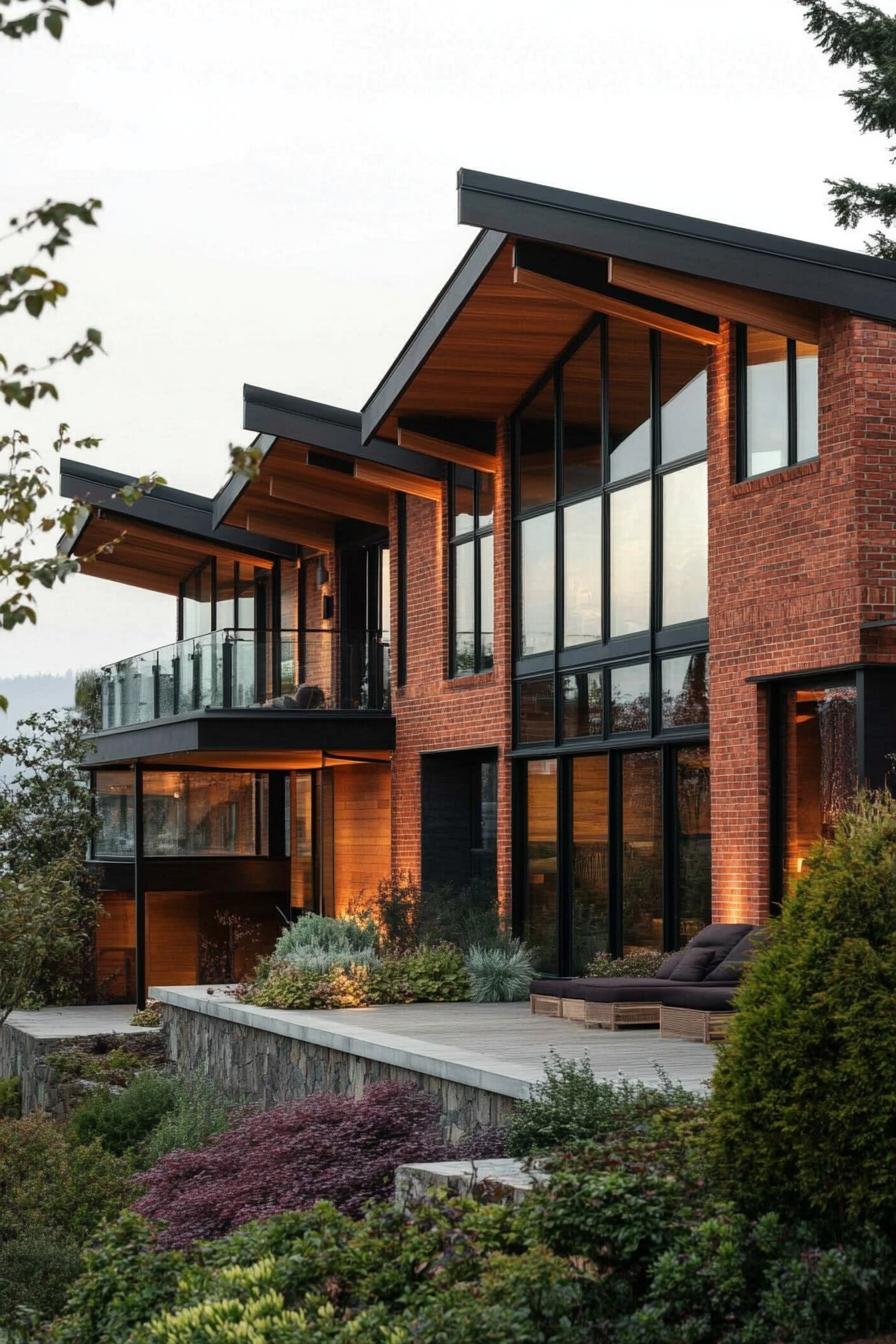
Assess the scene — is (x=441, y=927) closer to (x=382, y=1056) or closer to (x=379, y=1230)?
(x=382, y=1056)

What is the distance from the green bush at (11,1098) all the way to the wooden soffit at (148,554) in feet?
25.2

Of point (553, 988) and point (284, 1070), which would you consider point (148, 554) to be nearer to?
point (553, 988)

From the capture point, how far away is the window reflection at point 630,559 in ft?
58.1

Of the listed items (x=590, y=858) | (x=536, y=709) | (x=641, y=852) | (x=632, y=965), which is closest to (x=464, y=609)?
(x=536, y=709)

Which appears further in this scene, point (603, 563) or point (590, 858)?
point (590, 858)

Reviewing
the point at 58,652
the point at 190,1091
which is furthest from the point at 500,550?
the point at 58,652

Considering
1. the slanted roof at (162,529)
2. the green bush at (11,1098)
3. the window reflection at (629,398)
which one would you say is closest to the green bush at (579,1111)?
the window reflection at (629,398)

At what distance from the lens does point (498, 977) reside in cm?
1830

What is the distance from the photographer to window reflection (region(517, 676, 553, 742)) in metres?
19.6

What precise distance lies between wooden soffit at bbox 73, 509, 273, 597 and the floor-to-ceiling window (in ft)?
30.1

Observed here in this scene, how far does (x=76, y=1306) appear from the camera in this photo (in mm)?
7867

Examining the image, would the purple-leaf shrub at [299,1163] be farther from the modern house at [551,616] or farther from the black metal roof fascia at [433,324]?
the black metal roof fascia at [433,324]

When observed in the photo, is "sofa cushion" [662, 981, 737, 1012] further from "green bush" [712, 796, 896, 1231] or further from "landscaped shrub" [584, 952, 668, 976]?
"green bush" [712, 796, 896, 1231]

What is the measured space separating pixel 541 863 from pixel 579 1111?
430 inches
